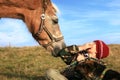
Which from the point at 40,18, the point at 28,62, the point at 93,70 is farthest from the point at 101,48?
the point at 28,62

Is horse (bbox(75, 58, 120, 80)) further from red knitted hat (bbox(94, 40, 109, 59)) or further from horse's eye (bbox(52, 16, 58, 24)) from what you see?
horse's eye (bbox(52, 16, 58, 24))

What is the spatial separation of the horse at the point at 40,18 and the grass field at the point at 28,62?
267 cm

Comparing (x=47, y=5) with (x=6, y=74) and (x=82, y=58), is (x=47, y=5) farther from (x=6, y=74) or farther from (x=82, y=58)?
(x=6, y=74)

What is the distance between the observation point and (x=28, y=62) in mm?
15414

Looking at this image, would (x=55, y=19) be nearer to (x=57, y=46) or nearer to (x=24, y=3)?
(x=57, y=46)

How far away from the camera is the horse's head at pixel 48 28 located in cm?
947

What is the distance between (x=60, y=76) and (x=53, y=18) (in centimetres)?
197

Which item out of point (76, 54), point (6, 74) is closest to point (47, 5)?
point (76, 54)

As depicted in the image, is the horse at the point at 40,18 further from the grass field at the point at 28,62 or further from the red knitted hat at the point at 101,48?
the grass field at the point at 28,62

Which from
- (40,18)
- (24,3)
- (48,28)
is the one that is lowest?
(48,28)

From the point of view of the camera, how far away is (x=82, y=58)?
8133mm

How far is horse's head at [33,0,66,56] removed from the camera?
31.1 ft

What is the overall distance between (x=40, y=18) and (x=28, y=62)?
232 inches

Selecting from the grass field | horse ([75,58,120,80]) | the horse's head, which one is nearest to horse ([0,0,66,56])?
the horse's head
